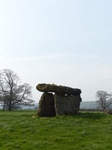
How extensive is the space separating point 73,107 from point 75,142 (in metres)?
9.89

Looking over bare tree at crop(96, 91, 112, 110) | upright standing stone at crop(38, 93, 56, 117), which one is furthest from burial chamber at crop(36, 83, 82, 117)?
bare tree at crop(96, 91, 112, 110)

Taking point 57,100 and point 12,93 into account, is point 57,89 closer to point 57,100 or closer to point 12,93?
point 57,100

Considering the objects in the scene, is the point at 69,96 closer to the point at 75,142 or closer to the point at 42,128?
the point at 42,128

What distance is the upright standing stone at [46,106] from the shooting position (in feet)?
65.9

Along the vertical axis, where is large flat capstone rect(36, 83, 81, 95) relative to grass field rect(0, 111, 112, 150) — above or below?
above

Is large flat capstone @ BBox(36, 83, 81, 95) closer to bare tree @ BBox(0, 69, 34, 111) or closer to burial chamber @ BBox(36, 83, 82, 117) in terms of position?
burial chamber @ BBox(36, 83, 82, 117)

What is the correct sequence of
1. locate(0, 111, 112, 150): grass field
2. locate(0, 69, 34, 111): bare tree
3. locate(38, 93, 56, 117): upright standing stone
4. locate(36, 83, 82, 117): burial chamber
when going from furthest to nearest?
1. locate(0, 69, 34, 111): bare tree
2. locate(38, 93, 56, 117): upright standing stone
3. locate(36, 83, 82, 117): burial chamber
4. locate(0, 111, 112, 150): grass field

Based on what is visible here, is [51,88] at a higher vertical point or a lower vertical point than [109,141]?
higher

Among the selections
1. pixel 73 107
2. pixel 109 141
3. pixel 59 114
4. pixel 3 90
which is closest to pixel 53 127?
pixel 109 141

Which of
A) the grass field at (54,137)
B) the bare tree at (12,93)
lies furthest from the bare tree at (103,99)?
the grass field at (54,137)

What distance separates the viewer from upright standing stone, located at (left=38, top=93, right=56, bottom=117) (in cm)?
2008

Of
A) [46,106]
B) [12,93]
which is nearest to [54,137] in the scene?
[46,106]

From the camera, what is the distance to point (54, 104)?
2030 centimetres

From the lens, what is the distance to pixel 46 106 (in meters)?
20.3
